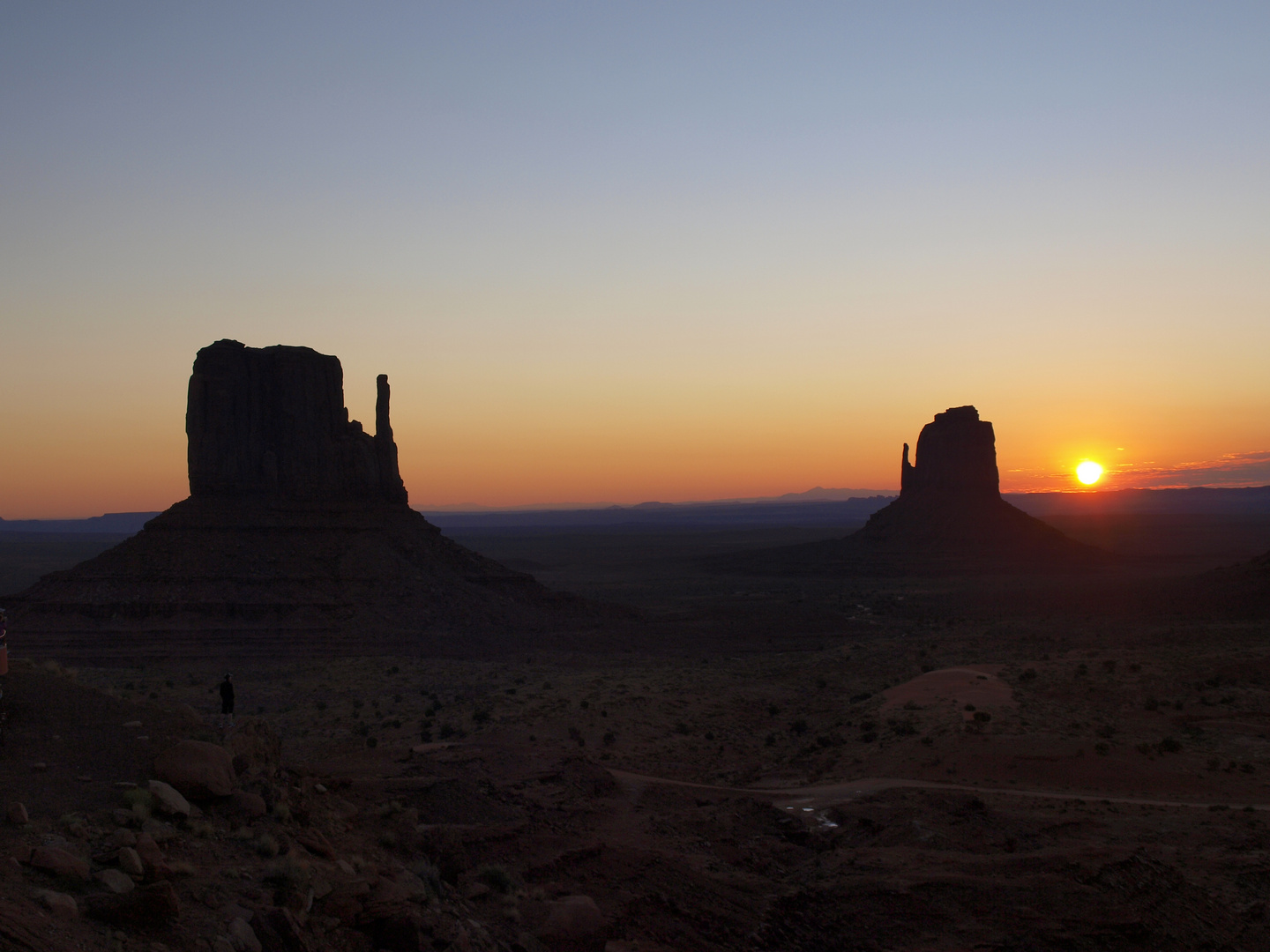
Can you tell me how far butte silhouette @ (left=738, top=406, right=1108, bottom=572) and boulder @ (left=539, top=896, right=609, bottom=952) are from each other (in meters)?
85.3

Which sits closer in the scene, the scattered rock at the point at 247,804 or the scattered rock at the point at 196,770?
the scattered rock at the point at 196,770

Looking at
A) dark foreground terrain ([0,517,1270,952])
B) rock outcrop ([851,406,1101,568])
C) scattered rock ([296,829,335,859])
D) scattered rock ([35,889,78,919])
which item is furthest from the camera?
rock outcrop ([851,406,1101,568])

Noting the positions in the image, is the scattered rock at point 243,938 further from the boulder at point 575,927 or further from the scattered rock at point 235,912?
the boulder at point 575,927

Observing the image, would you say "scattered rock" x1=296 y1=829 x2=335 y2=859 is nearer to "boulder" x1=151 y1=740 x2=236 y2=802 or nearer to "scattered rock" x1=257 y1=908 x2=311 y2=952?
"boulder" x1=151 y1=740 x2=236 y2=802

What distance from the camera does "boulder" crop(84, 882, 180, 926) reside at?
7.95 metres

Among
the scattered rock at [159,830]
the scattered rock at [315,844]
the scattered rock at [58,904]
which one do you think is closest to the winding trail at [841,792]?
the scattered rock at [315,844]

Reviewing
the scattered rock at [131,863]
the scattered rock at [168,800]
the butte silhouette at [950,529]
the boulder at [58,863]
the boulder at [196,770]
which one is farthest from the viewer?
the butte silhouette at [950,529]

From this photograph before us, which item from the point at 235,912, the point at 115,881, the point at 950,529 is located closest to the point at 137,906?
the point at 115,881

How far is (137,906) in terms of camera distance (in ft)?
26.5

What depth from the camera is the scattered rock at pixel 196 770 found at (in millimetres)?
10648

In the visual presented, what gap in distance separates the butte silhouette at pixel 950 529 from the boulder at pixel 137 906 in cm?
9050

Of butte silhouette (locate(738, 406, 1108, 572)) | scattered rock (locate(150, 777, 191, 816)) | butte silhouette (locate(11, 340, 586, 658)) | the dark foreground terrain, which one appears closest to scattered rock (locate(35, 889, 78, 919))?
the dark foreground terrain

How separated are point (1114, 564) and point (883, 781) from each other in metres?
88.5

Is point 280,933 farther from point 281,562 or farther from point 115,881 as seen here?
point 281,562
